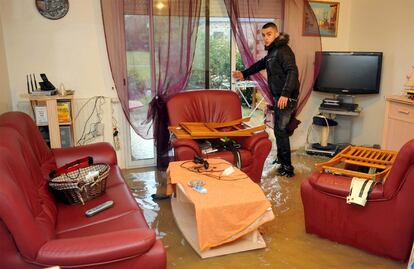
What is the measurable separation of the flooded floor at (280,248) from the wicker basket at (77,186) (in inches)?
24.5

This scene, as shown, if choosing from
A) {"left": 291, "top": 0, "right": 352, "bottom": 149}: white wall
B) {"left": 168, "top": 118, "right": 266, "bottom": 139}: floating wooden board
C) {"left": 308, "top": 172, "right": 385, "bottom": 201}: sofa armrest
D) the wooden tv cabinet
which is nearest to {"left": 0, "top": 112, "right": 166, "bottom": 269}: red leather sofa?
{"left": 168, "top": 118, "right": 266, "bottom": 139}: floating wooden board

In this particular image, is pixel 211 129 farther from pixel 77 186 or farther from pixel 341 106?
pixel 341 106

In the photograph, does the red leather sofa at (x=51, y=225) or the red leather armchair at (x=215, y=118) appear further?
the red leather armchair at (x=215, y=118)

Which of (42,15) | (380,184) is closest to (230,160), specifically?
(380,184)

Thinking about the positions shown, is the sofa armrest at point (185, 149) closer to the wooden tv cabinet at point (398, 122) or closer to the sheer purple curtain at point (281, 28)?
the sheer purple curtain at point (281, 28)

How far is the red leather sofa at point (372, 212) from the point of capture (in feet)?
6.95

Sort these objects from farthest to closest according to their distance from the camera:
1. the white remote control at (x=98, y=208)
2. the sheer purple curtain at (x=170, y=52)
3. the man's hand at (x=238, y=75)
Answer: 1. the man's hand at (x=238, y=75)
2. the sheer purple curtain at (x=170, y=52)
3. the white remote control at (x=98, y=208)

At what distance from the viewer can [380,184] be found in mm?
2268

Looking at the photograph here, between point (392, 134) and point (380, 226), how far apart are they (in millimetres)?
1662

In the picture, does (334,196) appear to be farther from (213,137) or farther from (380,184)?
(213,137)

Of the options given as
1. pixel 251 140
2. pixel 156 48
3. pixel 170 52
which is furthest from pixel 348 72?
pixel 156 48

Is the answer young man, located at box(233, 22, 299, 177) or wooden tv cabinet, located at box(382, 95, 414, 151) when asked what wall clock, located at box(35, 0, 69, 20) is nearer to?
young man, located at box(233, 22, 299, 177)

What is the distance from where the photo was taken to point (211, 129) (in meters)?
3.40

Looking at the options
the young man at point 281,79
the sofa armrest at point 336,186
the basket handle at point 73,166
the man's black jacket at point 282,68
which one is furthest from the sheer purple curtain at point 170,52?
the sofa armrest at point 336,186
